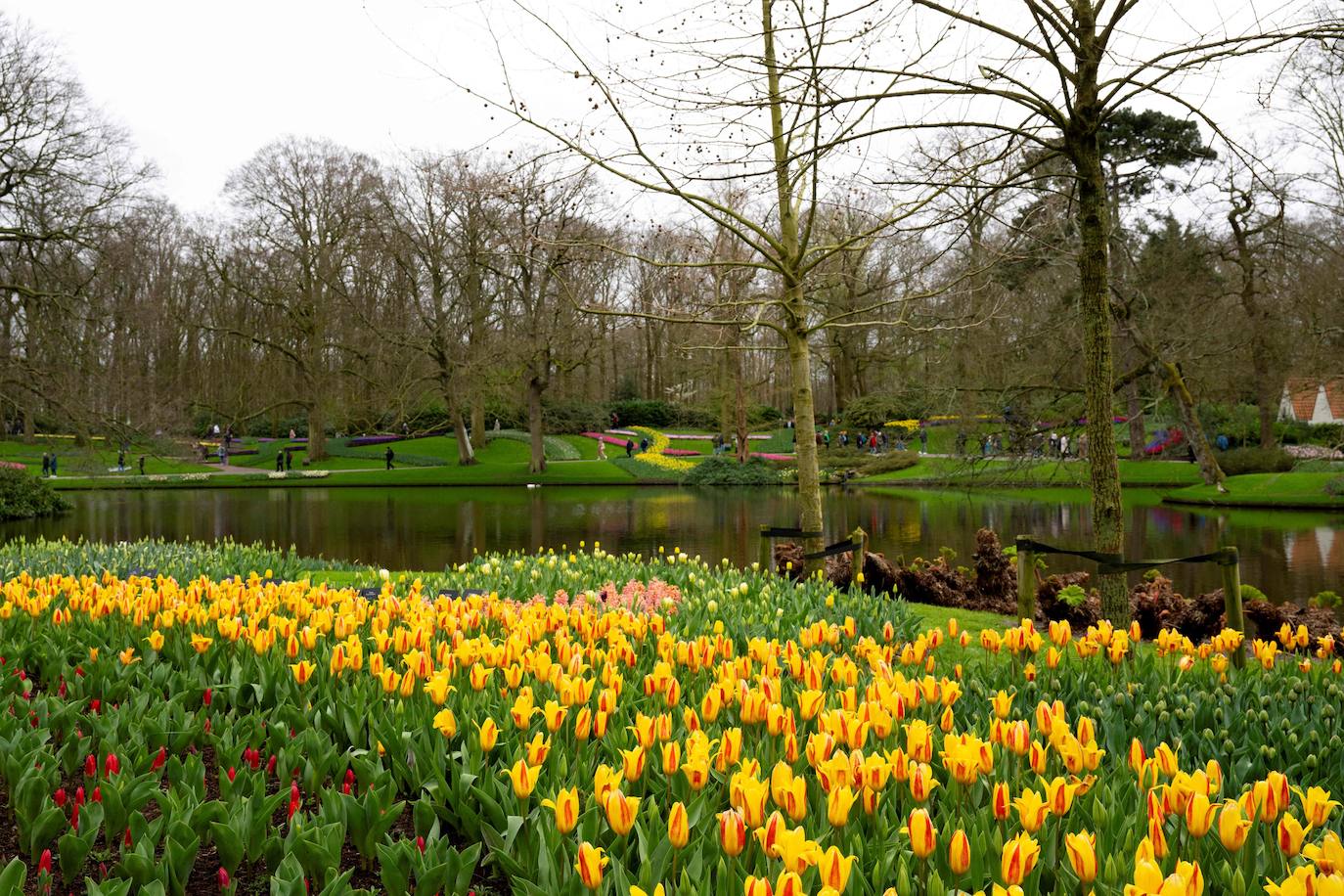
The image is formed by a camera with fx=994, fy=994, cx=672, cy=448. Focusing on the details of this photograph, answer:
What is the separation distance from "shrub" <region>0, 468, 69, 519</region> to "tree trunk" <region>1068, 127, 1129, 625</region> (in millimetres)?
24609

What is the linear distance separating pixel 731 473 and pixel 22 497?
A: 20.2m

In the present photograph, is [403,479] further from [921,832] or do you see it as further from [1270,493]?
[921,832]

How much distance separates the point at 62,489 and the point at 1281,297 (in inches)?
1547

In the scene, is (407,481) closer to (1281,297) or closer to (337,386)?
(337,386)

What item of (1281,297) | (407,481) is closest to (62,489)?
(407,481)

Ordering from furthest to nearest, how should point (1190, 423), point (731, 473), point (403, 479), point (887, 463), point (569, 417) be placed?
1. point (569, 417)
2. point (403, 479)
3. point (887, 463)
4. point (731, 473)
5. point (1190, 423)

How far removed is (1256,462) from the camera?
92.0ft

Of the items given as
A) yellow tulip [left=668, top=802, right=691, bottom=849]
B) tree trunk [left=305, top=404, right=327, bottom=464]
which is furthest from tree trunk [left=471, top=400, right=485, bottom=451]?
yellow tulip [left=668, top=802, right=691, bottom=849]

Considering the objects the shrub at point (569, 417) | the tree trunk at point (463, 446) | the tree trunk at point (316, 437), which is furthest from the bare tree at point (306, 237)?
the shrub at point (569, 417)

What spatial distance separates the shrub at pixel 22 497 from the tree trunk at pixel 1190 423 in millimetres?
24289

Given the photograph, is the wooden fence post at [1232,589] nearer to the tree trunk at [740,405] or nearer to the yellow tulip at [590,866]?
the yellow tulip at [590,866]

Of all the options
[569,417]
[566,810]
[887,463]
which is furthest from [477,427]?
[566,810]

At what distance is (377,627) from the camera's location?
448 cm

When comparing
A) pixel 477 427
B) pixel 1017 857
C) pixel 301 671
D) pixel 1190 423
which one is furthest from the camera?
pixel 477 427
